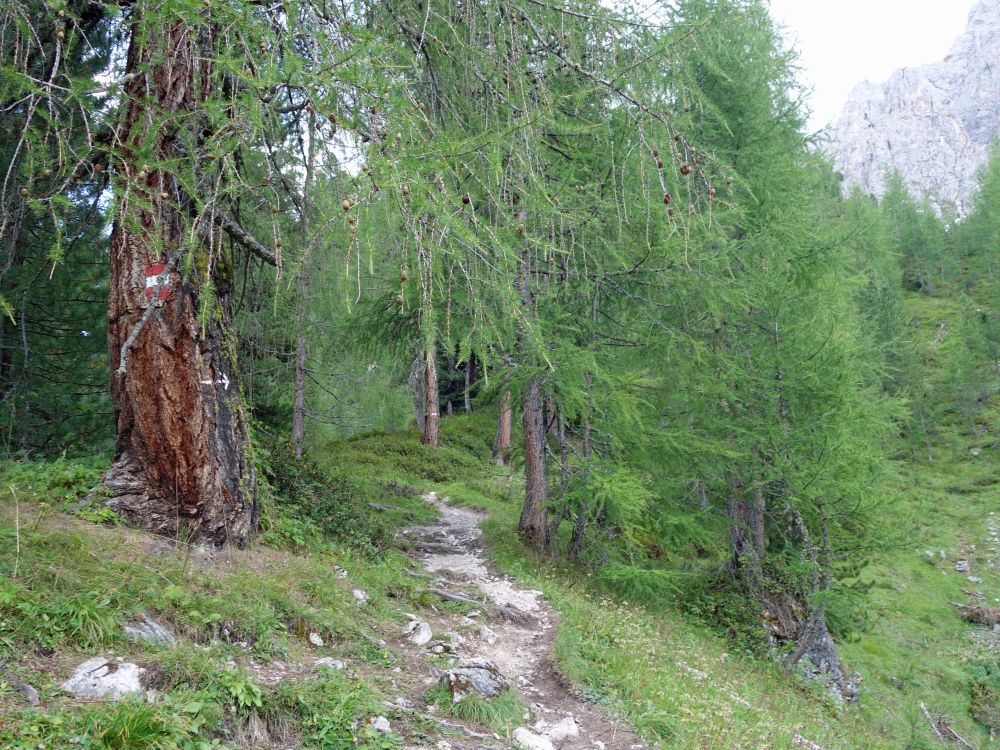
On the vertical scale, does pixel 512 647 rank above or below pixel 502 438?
below

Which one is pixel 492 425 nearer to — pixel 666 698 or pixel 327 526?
pixel 327 526

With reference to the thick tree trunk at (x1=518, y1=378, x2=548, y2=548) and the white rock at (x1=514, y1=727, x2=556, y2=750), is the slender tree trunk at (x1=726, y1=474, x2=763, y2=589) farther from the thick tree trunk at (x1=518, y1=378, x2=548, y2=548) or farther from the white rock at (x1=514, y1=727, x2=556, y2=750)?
the white rock at (x1=514, y1=727, x2=556, y2=750)

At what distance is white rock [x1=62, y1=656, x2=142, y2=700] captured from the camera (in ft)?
9.06

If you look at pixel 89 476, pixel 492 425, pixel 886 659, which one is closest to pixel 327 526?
pixel 89 476

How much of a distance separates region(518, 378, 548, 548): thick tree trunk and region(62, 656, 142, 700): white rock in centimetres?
674

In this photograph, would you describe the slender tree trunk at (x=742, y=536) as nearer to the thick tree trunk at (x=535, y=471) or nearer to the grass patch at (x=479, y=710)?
the thick tree trunk at (x=535, y=471)

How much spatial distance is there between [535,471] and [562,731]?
561 cm

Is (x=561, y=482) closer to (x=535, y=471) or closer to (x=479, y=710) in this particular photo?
(x=535, y=471)

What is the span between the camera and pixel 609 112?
452cm

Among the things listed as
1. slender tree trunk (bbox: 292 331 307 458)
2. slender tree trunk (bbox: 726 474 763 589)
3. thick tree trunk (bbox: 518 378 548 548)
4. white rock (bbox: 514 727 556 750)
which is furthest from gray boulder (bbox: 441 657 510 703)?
slender tree trunk (bbox: 292 331 307 458)

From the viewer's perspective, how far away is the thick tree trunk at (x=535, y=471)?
937cm

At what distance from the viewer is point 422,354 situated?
861cm

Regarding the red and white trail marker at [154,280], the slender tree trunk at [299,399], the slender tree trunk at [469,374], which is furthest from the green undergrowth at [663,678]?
the slender tree trunk at [299,399]

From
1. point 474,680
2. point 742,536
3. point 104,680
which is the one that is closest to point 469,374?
point 742,536
